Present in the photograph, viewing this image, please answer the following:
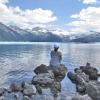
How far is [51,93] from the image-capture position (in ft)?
79.1

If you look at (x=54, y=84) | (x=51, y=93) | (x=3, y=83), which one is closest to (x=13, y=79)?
(x=3, y=83)

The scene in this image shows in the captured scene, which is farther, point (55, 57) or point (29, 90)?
point (55, 57)

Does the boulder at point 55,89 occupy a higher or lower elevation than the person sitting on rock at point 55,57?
lower

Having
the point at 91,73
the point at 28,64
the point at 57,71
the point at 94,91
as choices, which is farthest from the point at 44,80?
the point at 28,64

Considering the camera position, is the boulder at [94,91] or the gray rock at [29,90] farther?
the gray rock at [29,90]

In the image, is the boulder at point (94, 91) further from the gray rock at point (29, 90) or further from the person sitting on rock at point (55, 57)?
the person sitting on rock at point (55, 57)

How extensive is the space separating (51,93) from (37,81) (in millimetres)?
3639

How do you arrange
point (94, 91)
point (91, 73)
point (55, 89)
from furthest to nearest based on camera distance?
point (91, 73) < point (55, 89) < point (94, 91)

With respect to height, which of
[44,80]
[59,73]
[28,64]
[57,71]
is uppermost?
[57,71]

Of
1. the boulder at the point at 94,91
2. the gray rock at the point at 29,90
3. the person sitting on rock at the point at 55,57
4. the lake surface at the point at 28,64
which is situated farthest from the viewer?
the lake surface at the point at 28,64

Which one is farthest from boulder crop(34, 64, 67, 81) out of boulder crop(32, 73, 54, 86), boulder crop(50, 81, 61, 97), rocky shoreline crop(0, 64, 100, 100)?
boulder crop(50, 81, 61, 97)

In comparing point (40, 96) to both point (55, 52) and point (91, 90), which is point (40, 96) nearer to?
point (91, 90)

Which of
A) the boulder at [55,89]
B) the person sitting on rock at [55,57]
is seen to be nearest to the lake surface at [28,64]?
the boulder at [55,89]

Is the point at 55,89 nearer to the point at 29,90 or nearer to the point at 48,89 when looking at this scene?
the point at 48,89
